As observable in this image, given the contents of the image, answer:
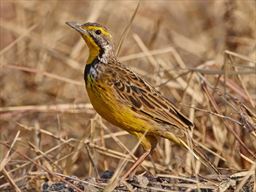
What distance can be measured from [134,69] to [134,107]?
2389 mm

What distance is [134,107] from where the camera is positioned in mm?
5848

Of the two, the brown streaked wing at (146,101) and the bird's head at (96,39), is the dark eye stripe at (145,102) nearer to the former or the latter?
the brown streaked wing at (146,101)

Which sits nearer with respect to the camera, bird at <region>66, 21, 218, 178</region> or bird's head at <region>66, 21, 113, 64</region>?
bird at <region>66, 21, 218, 178</region>

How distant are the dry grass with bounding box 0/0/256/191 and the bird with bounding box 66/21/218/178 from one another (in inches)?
7.4

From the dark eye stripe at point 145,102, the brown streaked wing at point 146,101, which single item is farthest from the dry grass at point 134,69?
the dark eye stripe at point 145,102

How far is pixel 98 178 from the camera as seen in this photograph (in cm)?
568

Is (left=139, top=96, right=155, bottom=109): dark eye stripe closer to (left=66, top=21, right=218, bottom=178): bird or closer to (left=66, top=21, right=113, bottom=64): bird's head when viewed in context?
(left=66, top=21, right=218, bottom=178): bird

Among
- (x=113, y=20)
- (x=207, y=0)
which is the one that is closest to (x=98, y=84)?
(x=113, y=20)

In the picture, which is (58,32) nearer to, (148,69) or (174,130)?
(148,69)

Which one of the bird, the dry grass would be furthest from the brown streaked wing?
the dry grass

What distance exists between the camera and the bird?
18.9 ft

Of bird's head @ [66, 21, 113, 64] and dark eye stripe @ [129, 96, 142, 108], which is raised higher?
bird's head @ [66, 21, 113, 64]

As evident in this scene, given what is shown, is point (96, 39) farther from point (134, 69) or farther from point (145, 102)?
point (134, 69)

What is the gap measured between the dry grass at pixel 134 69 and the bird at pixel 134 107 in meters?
0.19
